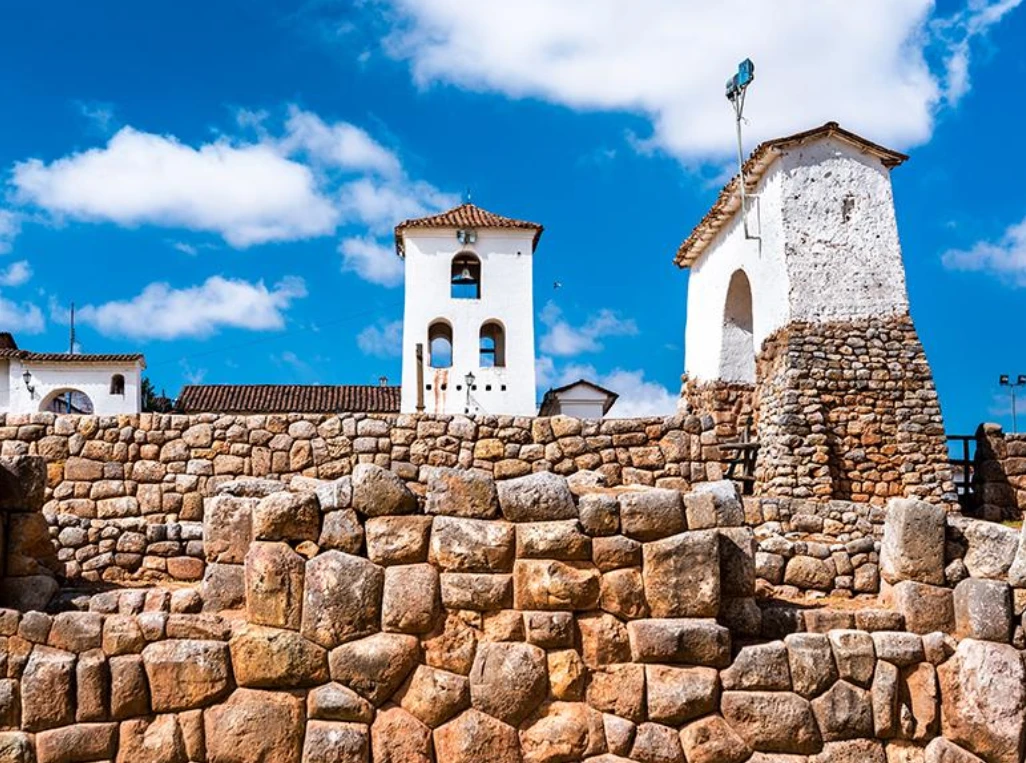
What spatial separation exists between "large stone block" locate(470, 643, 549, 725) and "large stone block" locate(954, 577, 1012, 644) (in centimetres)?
243

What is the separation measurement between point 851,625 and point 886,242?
1349 centimetres

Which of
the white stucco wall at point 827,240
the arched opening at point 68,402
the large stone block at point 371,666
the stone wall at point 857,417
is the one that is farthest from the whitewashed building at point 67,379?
the large stone block at point 371,666

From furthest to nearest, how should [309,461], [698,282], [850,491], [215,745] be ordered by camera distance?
1. [698,282]
2. [850,491]
3. [309,461]
4. [215,745]

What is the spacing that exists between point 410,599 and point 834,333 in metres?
13.5


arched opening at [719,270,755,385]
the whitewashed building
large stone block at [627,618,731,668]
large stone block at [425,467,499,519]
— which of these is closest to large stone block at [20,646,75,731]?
large stone block at [425,467,499,519]

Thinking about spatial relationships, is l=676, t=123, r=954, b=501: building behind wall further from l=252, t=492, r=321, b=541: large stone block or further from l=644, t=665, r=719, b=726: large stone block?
l=252, t=492, r=321, b=541: large stone block

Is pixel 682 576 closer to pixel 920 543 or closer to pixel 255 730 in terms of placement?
pixel 920 543

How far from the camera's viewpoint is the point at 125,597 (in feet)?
18.9

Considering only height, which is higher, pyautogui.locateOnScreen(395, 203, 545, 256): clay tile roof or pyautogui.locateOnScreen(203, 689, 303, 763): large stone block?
pyautogui.locateOnScreen(395, 203, 545, 256): clay tile roof

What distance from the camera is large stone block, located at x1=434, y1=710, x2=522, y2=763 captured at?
17.4 feet

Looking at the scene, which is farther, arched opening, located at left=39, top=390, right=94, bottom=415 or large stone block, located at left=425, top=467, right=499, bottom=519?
arched opening, located at left=39, top=390, right=94, bottom=415

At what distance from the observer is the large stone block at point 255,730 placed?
5.23 meters

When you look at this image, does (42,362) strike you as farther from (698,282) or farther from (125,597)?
(125,597)

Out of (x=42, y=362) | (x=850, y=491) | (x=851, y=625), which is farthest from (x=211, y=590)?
(x=42, y=362)
